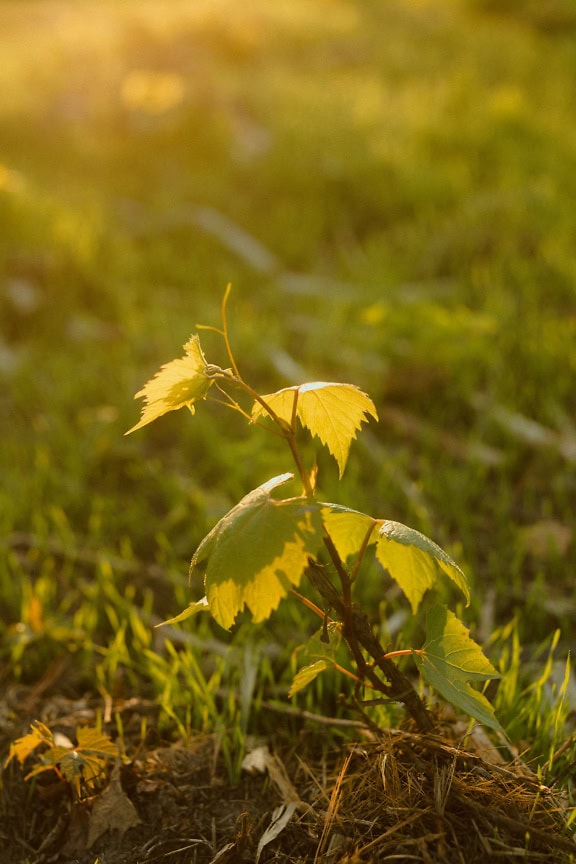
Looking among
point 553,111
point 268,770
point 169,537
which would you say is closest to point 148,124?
point 553,111

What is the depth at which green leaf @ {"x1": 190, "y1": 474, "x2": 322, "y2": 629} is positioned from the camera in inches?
34.8

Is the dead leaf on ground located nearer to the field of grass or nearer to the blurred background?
the field of grass

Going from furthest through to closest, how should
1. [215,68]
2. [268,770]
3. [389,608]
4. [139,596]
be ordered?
1. [215,68]
2. [139,596]
3. [389,608]
4. [268,770]

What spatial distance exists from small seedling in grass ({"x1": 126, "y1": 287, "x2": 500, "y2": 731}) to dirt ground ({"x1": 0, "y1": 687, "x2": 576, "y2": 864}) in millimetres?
112

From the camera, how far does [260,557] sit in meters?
0.88

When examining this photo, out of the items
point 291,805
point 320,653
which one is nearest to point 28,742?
point 291,805

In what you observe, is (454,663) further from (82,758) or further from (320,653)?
(82,758)

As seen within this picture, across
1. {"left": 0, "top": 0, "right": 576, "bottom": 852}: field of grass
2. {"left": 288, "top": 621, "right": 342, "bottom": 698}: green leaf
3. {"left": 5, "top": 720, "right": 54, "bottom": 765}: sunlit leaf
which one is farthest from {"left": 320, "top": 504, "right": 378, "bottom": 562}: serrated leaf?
{"left": 5, "top": 720, "right": 54, "bottom": 765}: sunlit leaf

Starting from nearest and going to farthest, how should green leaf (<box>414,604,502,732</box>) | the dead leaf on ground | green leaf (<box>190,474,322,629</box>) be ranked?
1. green leaf (<box>190,474,322,629</box>)
2. green leaf (<box>414,604,502,732</box>)
3. the dead leaf on ground

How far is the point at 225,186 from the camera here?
4.75 meters

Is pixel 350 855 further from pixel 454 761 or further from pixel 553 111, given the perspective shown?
pixel 553 111

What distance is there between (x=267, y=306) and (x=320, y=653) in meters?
2.68

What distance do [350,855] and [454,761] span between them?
19 cm

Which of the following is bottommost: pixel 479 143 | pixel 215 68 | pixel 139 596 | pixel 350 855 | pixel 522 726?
pixel 139 596
